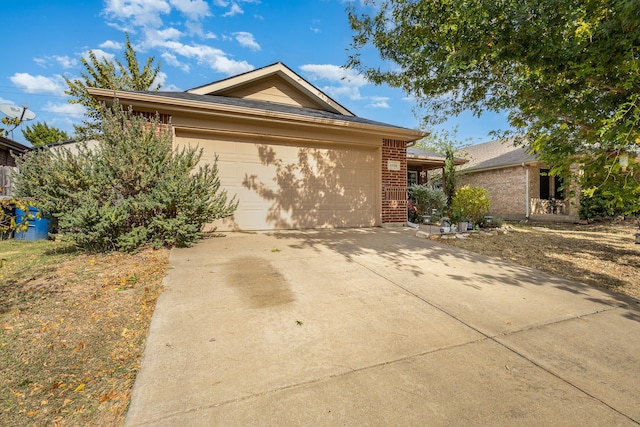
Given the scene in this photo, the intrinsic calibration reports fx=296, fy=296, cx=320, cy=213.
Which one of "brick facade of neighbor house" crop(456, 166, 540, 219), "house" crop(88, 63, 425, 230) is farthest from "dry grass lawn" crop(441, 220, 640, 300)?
"brick facade of neighbor house" crop(456, 166, 540, 219)

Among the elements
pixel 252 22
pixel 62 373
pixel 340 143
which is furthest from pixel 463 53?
pixel 252 22

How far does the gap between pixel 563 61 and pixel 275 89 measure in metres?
6.93

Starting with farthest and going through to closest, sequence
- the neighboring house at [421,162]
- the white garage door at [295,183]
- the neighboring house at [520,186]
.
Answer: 1. the neighboring house at [520,186]
2. the neighboring house at [421,162]
3. the white garage door at [295,183]

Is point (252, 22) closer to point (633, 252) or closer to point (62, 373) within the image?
point (62, 373)

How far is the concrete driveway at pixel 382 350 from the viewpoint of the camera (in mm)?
1646

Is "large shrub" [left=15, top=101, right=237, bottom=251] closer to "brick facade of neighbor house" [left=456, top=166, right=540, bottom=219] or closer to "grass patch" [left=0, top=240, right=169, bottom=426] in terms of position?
"grass patch" [left=0, top=240, right=169, bottom=426]

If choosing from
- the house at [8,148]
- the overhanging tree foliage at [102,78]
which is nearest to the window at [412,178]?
the overhanging tree foliage at [102,78]

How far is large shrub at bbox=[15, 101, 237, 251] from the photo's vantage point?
14.5ft

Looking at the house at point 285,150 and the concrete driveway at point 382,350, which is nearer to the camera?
the concrete driveway at point 382,350

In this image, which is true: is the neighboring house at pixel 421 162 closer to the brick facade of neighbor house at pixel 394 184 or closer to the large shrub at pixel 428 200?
the large shrub at pixel 428 200

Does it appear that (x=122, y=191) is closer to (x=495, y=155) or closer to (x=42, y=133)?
(x=495, y=155)

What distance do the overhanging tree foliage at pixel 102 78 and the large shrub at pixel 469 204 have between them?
15.5 m

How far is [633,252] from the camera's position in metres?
6.11

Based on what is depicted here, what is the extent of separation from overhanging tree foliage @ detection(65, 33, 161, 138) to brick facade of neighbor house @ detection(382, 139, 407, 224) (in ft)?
43.8
